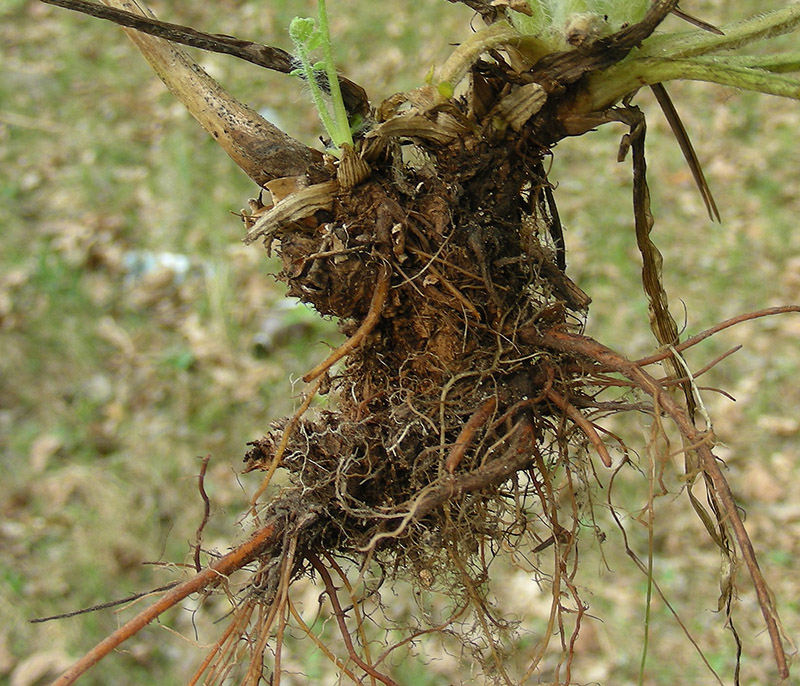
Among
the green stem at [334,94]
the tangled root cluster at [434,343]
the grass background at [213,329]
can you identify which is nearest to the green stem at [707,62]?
the tangled root cluster at [434,343]

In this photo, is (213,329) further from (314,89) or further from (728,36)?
(728,36)

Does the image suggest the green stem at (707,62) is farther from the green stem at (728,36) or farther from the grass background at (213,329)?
the grass background at (213,329)

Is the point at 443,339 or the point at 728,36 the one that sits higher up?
the point at 728,36

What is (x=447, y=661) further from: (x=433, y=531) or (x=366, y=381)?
(x=366, y=381)

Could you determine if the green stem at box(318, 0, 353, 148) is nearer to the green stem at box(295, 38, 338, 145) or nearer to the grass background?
the green stem at box(295, 38, 338, 145)

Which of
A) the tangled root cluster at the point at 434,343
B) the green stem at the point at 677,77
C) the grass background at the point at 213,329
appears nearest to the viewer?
the green stem at the point at 677,77

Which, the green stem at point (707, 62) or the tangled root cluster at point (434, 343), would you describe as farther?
the tangled root cluster at point (434, 343)

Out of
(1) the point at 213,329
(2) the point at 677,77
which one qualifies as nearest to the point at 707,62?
(2) the point at 677,77

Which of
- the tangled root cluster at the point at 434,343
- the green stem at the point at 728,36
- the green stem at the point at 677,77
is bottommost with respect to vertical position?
the tangled root cluster at the point at 434,343

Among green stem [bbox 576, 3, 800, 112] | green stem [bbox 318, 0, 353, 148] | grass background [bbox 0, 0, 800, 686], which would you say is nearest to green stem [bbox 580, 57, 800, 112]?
green stem [bbox 576, 3, 800, 112]
